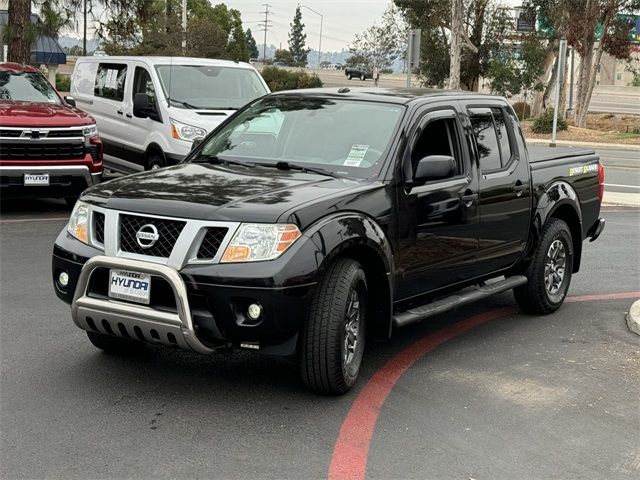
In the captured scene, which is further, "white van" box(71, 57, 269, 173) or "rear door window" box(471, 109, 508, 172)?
"white van" box(71, 57, 269, 173)

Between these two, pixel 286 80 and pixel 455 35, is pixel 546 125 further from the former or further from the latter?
pixel 286 80

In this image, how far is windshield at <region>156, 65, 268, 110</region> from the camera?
12914mm

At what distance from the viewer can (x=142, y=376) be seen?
5.54 m

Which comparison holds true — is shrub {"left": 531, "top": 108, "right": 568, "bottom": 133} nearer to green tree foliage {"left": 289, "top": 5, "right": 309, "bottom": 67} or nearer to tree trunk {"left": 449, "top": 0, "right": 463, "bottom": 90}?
tree trunk {"left": 449, "top": 0, "right": 463, "bottom": 90}

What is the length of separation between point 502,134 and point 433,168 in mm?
1701

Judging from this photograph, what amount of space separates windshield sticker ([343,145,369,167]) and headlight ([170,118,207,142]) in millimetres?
6584

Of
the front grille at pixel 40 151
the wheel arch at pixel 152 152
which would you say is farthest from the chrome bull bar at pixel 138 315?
the wheel arch at pixel 152 152

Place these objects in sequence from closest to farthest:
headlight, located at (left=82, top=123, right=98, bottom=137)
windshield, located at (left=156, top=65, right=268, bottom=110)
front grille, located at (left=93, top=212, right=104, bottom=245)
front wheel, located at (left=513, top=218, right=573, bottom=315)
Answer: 1. front grille, located at (left=93, top=212, right=104, bottom=245)
2. front wheel, located at (left=513, top=218, right=573, bottom=315)
3. headlight, located at (left=82, top=123, right=98, bottom=137)
4. windshield, located at (left=156, top=65, right=268, bottom=110)

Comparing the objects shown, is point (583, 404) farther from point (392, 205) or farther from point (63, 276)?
point (63, 276)

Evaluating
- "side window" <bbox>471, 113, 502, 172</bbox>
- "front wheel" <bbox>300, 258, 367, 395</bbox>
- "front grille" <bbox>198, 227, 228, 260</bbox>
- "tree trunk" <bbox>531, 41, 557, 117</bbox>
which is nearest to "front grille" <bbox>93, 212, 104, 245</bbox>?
"front grille" <bbox>198, 227, 228, 260</bbox>

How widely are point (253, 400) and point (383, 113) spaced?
2203 mm

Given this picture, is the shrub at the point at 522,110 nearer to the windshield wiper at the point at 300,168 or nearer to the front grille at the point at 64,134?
the front grille at the point at 64,134

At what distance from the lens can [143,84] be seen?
13.4 metres

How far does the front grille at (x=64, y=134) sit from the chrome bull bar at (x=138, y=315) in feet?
22.8
